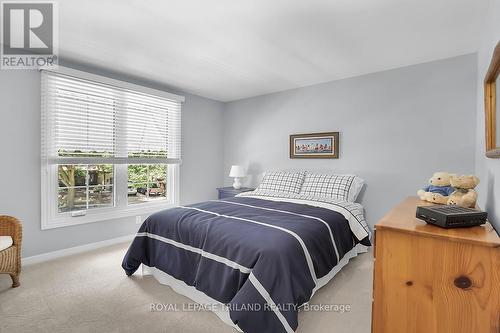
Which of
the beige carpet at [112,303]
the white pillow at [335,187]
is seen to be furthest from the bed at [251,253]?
the white pillow at [335,187]

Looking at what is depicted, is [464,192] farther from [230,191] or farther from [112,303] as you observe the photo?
[230,191]

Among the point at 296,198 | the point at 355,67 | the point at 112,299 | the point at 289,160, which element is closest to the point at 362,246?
the point at 296,198

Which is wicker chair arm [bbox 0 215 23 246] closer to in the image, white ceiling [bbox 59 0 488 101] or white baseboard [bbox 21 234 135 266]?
white baseboard [bbox 21 234 135 266]

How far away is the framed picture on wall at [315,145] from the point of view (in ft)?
12.0

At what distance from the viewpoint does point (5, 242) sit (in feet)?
7.04

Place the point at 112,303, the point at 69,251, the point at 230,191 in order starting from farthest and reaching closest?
the point at 230,191 → the point at 69,251 → the point at 112,303

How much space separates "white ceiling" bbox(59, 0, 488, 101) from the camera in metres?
1.95

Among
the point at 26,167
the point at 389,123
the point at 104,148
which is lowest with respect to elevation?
the point at 26,167

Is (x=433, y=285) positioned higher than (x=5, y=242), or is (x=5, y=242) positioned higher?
(x=433, y=285)

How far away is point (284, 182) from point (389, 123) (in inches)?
62.0

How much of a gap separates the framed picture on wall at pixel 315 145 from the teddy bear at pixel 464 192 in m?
2.06

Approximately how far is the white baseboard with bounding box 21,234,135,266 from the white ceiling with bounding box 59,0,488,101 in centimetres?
226

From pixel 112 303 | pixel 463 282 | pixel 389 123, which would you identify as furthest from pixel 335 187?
pixel 112 303

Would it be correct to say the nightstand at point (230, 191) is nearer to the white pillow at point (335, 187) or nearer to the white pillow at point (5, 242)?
the white pillow at point (335, 187)
